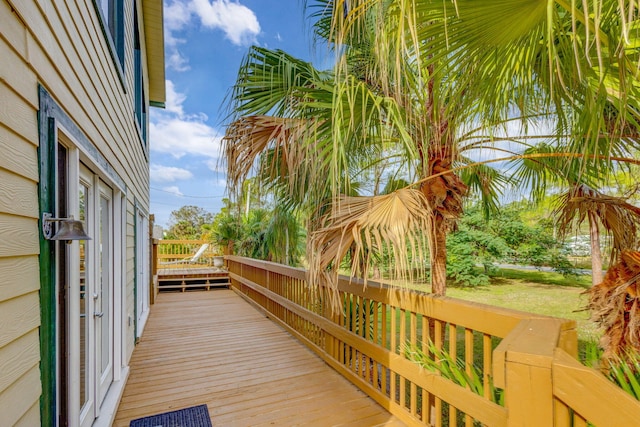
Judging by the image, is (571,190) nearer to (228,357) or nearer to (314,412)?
(314,412)

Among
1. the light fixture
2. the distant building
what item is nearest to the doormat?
the distant building

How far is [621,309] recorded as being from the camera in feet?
6.05

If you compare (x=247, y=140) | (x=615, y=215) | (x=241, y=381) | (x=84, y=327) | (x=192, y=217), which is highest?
(x=247, y=140)

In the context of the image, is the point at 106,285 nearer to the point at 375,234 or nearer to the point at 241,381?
the point at 241,381

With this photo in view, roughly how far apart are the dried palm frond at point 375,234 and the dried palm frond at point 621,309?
1.06 m

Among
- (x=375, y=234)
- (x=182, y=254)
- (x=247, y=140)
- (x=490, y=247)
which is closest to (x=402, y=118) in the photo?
(x=375, y=234)

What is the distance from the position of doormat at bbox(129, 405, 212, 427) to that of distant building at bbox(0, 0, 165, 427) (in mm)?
271

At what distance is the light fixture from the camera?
4.16 feet

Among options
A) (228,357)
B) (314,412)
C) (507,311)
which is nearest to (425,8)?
(507,311)

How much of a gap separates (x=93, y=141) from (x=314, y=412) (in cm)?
257

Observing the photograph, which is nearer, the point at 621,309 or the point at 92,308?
the point at 621,309

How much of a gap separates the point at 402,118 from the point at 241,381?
2.91 metres

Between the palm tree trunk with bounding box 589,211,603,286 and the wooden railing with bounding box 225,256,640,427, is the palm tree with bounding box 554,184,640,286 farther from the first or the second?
the wooden railing with bounding box 225,256,640,427

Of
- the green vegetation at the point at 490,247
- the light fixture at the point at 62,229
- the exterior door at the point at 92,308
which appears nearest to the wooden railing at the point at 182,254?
the green vegetation at the point at 490,247
